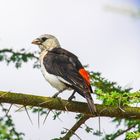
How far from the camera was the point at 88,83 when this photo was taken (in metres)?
6.49

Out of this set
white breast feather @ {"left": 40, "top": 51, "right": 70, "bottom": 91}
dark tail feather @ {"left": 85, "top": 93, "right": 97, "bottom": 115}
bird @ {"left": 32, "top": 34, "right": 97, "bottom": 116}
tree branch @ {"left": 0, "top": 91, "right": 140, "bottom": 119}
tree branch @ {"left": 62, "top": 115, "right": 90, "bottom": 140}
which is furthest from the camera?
white breast feather @ {"left": 40, "top": 51, "right": 70, "bottom": 91}

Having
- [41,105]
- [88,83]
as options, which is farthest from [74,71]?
[41,105]

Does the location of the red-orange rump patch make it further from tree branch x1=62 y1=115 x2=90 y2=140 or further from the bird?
tree branch x1=62 y1=115 x2=90 y2=140

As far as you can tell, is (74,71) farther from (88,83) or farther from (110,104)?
(110,104)

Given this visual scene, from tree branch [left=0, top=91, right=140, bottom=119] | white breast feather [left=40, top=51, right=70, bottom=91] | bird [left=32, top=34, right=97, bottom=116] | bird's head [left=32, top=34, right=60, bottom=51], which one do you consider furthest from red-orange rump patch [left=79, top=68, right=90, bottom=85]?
bird's head [left=32, top=34, right=60, bottom=51]

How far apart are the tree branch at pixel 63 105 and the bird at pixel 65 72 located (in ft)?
1.15

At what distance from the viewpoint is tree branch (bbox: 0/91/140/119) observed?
4807 millimetres

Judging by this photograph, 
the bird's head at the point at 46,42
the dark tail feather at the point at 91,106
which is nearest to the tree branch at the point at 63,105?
the dark tail feather at the point at 91,106

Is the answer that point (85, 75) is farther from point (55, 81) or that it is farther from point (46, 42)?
point (46, 42)

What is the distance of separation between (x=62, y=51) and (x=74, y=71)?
3.68ft

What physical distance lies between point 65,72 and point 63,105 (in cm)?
192

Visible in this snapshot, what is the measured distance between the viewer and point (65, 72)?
696cm

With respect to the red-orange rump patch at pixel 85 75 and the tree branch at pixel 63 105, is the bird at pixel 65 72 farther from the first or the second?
the tree branch at pixel 63 105

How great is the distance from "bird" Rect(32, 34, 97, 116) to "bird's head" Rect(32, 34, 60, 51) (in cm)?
70
